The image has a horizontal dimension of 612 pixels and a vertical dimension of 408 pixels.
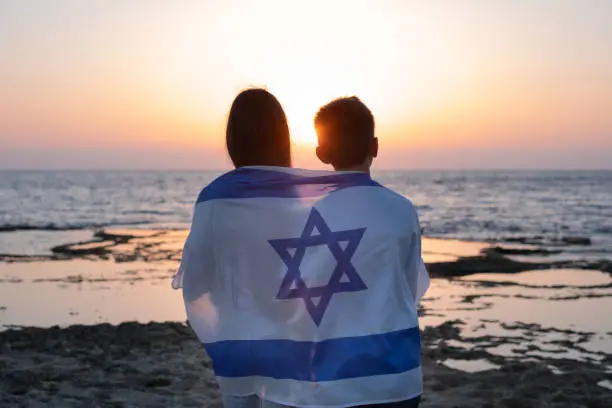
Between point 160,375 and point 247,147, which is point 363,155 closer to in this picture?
point 247,147

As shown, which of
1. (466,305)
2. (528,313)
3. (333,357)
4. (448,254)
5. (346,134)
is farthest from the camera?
(448,254)

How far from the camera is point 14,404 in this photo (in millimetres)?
6016

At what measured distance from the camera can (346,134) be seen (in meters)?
2.41

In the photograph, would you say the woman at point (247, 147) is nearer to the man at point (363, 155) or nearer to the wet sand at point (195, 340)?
the man at point (363, 155)

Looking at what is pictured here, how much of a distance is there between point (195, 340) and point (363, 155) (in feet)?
21.2

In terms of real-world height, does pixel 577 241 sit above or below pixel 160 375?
below

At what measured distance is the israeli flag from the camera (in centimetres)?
230

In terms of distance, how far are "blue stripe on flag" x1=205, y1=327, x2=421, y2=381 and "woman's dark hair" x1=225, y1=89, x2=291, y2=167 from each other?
2.10 feet

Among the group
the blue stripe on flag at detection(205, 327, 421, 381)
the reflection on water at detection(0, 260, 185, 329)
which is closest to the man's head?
the blue stripe on flag at detection(205, 327, 421, 381)

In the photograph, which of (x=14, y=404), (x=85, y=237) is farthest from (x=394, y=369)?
(x=85, y=237)

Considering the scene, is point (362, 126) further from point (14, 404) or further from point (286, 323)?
point (14, 404)

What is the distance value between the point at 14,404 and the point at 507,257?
1362 centimetres

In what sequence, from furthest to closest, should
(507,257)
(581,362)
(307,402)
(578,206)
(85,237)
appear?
(578,206), (85,237), (507,257), (581,362), (307,402)

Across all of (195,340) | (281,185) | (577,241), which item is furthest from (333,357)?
(577,241)
